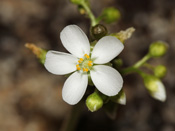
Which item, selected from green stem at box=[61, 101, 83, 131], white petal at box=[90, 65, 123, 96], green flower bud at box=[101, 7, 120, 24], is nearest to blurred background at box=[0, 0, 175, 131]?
green stem at box=[61, 101, 83, 131]

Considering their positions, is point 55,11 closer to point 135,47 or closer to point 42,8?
point 42,8

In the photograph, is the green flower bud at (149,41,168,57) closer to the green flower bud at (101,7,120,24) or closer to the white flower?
the green flower bud at (101,7,120,24)

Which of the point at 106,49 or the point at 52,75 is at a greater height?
the point at 106,49

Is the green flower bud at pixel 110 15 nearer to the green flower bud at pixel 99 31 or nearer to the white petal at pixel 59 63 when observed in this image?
the green flower bud at pixel 99 31

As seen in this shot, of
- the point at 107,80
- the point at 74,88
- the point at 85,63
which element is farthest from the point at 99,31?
the point at 74,88

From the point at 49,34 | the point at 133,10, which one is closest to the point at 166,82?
the point at 133,10

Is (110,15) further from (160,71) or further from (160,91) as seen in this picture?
(160,91)
